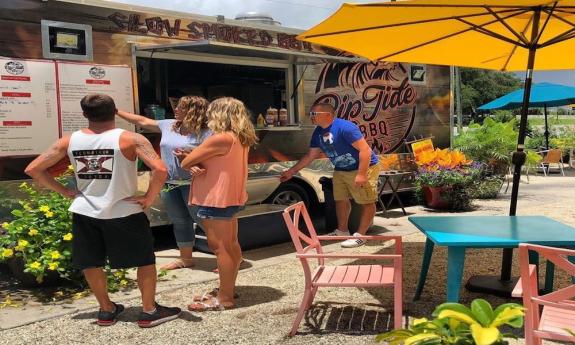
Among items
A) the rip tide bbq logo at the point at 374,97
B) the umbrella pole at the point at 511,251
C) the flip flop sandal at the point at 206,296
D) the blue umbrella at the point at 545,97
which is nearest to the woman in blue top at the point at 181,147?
the flip flop sandal at the point at 206,296

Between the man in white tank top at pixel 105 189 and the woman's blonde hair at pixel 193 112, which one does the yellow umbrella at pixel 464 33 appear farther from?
the man in white tank top at pixel 105 189

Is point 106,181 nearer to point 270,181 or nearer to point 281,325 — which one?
point 281,325

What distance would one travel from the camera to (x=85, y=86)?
17.4 feet

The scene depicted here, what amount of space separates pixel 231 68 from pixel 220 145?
309 cm

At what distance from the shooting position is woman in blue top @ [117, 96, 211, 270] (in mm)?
4699

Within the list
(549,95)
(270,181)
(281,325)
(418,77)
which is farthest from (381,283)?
(549,95)

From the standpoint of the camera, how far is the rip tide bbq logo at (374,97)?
7.55m

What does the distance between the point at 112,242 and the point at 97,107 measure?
0.83 m

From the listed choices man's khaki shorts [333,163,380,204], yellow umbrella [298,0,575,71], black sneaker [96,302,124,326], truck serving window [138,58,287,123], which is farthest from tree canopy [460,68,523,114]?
black sneaker [96,302,124,326]

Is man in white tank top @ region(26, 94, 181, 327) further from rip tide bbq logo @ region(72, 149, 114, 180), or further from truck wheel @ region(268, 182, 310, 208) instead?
truck wheel @ region(268, 182, 310, 208)

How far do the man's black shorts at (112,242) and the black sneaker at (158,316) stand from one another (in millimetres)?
362

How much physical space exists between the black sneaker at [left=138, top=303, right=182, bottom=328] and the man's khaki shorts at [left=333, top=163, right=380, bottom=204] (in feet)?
8.98

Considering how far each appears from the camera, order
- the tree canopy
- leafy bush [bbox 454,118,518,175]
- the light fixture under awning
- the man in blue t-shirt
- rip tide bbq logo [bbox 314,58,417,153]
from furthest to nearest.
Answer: the tree canopy, leafy bush [bbox 454,118,518,175], rip tide bbq logo [bbox 314,58,417,153], the man in blue t-shirt, the light fixture under awning

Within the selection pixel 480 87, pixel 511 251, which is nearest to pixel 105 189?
pixel 511 251
